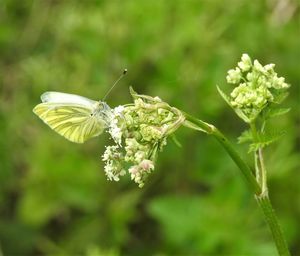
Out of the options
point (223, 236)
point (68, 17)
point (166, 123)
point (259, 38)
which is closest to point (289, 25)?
point (259, 38)

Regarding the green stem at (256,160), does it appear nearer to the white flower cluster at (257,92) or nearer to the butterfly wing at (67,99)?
the white flower cluster at (257,92)

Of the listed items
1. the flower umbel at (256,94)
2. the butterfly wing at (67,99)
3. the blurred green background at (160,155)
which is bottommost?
the butterfly wing at (67,99)

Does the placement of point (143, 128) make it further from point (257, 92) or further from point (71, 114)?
point (71, 114)

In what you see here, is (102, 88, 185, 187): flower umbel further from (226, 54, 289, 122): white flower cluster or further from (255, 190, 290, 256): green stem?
(255, 190, 290, 256): green stem

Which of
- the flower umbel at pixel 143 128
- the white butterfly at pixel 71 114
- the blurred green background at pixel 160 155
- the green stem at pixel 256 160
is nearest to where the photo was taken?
the flower umbel at pixel 143 128


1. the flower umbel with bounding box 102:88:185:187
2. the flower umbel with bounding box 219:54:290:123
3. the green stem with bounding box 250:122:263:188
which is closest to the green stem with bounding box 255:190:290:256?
the green stem with bounding box 250:122:263:188

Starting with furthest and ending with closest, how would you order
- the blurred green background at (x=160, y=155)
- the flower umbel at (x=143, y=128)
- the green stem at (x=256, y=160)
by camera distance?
the blurred green background at (x=160, y=155)
the green stem at (x=256, y=160)
the flower umbel at (x=143, y=128)

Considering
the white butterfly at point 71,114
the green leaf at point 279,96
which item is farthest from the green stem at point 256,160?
the white butterfly at point 71,114
